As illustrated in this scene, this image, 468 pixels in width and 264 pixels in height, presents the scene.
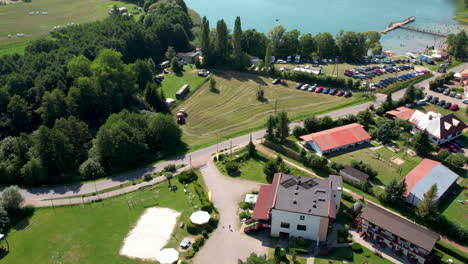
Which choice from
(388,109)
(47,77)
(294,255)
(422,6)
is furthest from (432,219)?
(422,6)

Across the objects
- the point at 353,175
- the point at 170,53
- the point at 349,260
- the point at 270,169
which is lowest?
the point at 349,260

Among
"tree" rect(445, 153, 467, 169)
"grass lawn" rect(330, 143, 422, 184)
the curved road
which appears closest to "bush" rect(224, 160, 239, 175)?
the curved road

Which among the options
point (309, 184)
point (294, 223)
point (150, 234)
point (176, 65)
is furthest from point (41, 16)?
point (294, 223)

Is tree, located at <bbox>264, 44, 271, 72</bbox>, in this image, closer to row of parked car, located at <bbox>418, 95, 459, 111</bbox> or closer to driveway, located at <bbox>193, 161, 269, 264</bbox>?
row of parked car, located at <bbox>418, 95, 459, 111</bbox>

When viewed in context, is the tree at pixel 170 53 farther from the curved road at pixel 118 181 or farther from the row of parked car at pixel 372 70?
the row of parked car at pixel 372 70

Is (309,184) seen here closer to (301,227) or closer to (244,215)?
(301,227)

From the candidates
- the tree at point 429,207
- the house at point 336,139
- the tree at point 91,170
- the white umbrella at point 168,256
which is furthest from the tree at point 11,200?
the tree at point 429,207

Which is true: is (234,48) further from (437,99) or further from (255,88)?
(437,99)

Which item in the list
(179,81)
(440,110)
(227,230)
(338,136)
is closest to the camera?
(227,230)
